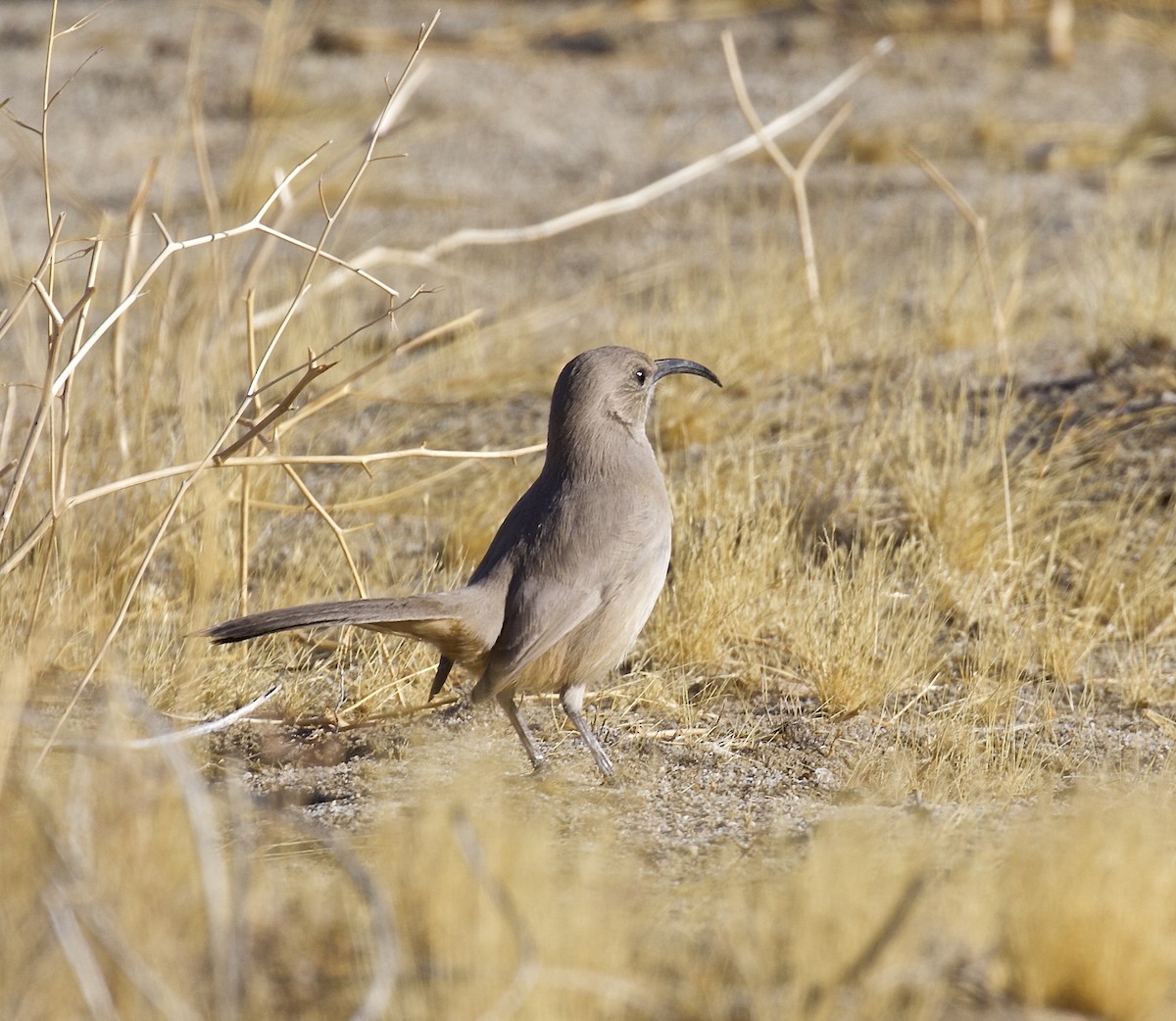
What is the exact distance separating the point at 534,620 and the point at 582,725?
1.15 feet

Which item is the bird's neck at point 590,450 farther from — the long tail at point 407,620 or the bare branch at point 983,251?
the bare branch at point 983,251

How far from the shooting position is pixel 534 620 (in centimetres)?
369

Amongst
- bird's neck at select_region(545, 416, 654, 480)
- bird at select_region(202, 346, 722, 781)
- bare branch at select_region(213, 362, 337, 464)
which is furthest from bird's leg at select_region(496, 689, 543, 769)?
bare branch at select_region(213, 362, 337, 464)

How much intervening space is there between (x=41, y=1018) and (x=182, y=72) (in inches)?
362

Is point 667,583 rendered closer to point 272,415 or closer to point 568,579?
point 568,579

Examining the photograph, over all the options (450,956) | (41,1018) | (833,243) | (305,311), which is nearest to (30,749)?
(41,1018)

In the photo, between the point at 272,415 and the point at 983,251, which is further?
the point at 983,251

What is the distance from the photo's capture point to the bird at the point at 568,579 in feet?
12.1

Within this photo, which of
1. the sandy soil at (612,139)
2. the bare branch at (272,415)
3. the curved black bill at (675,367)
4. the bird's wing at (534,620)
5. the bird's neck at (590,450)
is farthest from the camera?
the sandy soil at (612,139)

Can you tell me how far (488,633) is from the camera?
3.70m

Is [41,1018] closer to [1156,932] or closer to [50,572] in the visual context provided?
[1156,932]

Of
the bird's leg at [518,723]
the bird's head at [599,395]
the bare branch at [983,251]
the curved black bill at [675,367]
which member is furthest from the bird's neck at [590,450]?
the bare branch at [983,251]

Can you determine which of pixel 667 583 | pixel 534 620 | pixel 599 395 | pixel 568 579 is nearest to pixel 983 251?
pixel 667 583

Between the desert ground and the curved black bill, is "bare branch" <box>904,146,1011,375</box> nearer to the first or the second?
the desert ground
